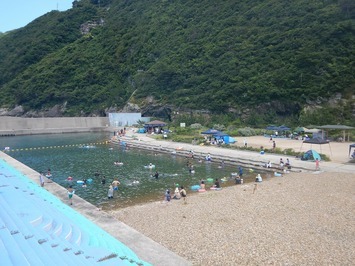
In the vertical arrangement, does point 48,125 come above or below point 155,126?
below

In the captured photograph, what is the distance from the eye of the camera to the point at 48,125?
7150cm

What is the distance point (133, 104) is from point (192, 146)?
1578 inches

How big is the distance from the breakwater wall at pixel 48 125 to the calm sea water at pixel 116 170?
23.2 m

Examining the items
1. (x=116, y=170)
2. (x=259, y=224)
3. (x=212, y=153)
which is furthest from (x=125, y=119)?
(x=259, y=224)

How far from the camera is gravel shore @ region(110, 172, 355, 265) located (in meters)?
11.4

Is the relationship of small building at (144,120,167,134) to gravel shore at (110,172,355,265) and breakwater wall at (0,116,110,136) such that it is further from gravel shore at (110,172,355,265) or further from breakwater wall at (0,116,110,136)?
gravel shore at (110,172,355,265)

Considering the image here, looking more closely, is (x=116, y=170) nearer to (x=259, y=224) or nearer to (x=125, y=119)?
(x=259, y=224)

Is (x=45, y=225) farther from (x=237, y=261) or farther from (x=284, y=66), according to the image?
(x=284, y=66)

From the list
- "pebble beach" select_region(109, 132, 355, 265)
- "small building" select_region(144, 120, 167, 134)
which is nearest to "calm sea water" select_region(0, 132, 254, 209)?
"pebble beach" select_region(109, 132, 355, 265)

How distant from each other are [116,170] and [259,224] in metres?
18.4

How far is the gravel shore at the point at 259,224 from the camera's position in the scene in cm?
1143

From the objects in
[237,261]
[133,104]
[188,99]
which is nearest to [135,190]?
[237,261]

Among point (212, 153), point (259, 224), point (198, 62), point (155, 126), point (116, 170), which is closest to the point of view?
point (259, 224)

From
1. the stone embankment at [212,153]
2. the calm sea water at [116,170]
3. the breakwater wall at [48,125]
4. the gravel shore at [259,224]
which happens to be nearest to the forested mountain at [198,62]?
the breakwater wall at [48,125]
